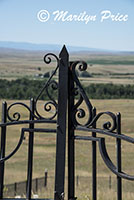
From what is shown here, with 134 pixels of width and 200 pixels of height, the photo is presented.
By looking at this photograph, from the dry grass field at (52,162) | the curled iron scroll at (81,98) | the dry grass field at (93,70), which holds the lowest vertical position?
the dry grass field at (52,162)

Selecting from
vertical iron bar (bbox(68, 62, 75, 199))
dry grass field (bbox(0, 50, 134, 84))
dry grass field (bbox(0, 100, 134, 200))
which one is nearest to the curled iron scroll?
vertical iron bar (bbox(68, 62, 75, 199))

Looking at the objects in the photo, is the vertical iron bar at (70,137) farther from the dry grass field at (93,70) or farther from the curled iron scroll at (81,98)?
the dry grass field at (93,70)

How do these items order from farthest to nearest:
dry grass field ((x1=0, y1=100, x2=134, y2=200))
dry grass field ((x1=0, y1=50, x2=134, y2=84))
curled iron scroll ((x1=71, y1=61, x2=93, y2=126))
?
1. dry grass field ((x1=0, y1=50, x2=134, y2=84))
2. dry grass field ((x1=0, y1=100, x2=134, y2=200))
3. curled iron scroll ((x1=71, y1=61, x2=93, y2=126))

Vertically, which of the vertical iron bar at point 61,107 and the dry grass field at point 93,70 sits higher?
the dry grass field at point 93,70

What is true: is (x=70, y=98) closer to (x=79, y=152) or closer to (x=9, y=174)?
(x=9, y=174)

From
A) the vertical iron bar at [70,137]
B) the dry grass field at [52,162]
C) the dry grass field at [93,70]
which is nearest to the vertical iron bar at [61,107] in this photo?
the vertical iron bar at [70,137]

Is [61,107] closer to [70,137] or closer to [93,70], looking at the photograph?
[70,137]

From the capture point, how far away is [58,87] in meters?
3.60

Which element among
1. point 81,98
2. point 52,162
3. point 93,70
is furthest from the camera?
point 93,70

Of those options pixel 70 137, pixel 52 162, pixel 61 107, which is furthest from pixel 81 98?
pixel 52 162

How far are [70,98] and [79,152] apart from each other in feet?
55.8

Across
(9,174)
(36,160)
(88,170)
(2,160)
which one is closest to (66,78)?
(2,160)

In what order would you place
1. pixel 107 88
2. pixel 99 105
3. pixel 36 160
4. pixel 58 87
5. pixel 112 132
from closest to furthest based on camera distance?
pixel 112 132 → pixel 58 87 → pixel 36 160 → pixel 99 105 → pixel 107 88

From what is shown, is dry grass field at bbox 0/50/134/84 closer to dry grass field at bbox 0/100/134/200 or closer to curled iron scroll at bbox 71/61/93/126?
dry grass field at bbox 0/100/134/200
